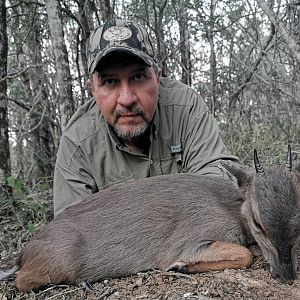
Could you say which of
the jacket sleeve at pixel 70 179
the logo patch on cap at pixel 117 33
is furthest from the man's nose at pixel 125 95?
the jacket sleeve at pixel 70 179

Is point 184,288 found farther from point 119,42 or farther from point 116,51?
point 119,42

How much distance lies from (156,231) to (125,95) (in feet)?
5.64

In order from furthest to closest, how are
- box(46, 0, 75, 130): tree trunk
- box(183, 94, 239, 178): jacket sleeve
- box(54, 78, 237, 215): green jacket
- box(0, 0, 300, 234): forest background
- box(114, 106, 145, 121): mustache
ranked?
box(0, 0, 300, 234): forest background → box(46, 0, 75, 130): tree trunk → box(54, 78, 237, 215): green jacket → box(183, 94, 239, 178): jacket sleeve → box(114, 106, 145, 121): mustache

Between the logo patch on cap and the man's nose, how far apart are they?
517mm

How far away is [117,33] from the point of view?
5559mm

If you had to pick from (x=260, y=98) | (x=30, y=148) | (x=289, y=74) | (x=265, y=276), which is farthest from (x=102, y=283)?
(x=260, y=98)

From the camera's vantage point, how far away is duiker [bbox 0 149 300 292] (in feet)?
13.3

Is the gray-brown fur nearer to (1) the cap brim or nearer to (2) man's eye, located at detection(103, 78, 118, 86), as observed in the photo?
(1) the cap brim

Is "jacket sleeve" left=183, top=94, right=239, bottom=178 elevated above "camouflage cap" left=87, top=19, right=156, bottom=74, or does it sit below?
below

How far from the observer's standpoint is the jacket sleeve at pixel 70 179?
5.57 metres

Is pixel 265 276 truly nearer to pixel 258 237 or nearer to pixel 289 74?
pixel 258 237

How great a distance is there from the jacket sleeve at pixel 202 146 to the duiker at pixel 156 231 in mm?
1004

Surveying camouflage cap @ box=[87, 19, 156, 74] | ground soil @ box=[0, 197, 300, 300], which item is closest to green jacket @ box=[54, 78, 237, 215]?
camouflage cap @ box=[87, 19, 156, 74]

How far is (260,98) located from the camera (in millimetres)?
14656
